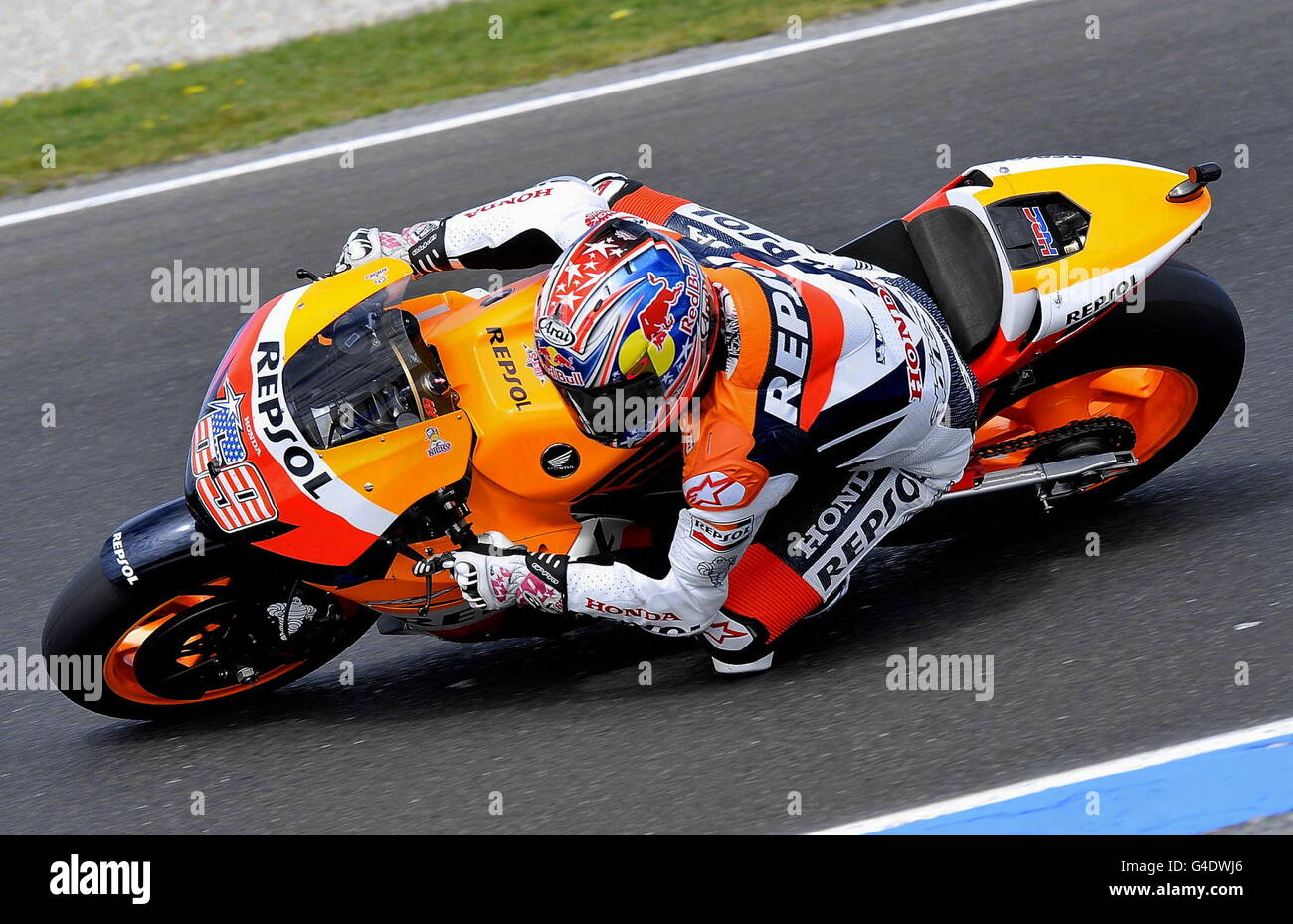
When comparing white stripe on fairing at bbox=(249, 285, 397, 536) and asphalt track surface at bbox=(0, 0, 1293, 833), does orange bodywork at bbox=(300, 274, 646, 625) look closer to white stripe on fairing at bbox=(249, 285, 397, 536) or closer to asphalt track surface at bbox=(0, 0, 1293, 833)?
white stripe on fairing at bbox=(249, 285, 397, 536)

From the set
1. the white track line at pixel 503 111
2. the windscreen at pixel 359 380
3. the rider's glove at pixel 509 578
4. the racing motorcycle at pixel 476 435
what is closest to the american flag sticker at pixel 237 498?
the racing motorcycle at pixel 476 435

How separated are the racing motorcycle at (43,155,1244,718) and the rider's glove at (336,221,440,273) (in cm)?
18

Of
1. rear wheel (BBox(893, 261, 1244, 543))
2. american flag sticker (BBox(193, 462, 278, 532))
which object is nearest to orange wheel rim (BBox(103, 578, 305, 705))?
american flag sticker (BBox(193, 462, 278, 532))

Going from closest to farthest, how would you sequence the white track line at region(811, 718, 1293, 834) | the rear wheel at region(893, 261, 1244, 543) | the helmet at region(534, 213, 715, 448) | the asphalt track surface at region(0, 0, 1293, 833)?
the helmet at region(534, 213, 715, 448) < the white track line at region(811, 718, 1293, 834) < the asphalt track surface at region(0, 0, 1293, 833) < the rear wheel at region(893, 261, 1244, 543)

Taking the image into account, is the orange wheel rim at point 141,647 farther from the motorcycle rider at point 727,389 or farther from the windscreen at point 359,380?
the motorcycle rider at point 727,389

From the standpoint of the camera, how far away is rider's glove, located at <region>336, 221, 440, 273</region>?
409cm

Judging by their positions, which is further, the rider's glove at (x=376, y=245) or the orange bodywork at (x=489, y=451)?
the rider's glove at (x=376, y=245)

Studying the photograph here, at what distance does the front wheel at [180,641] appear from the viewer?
3.94 meters

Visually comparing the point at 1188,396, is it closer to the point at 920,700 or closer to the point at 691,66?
the point at 920,700

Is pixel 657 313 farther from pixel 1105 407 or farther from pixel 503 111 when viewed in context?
pixel 503 111

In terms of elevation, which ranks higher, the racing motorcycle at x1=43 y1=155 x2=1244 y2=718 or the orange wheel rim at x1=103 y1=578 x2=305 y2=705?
the racing motorcycle at x1=43 y1=155 x2=1244 y2=718

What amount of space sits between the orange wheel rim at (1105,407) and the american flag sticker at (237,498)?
210 cm
